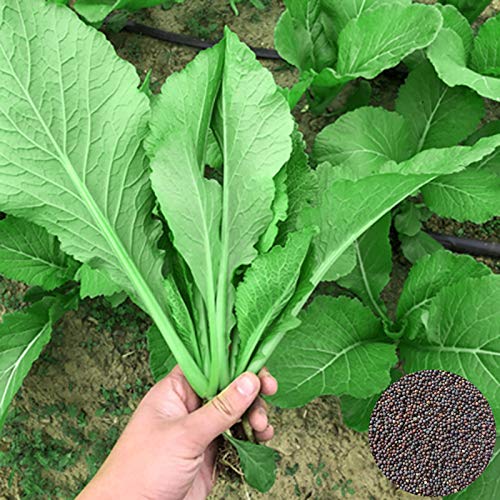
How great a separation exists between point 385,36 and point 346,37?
0.10m

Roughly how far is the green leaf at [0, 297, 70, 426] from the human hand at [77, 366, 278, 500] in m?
0.40

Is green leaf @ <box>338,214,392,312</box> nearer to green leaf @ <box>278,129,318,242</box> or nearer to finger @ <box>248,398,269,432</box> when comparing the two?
green leaf @ <box>278,129,318,242</box>

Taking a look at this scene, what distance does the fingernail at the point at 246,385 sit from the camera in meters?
1.01

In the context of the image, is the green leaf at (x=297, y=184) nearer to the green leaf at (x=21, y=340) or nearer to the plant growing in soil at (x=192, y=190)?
the plant growing in soil at (x=192, y=190)

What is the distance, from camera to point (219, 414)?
0.99 metres

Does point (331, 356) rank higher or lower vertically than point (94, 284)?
lower

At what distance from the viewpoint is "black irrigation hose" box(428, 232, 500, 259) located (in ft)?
5.23

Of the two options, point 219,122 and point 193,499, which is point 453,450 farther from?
point 219,122

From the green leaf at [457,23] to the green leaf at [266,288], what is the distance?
796 millimetres

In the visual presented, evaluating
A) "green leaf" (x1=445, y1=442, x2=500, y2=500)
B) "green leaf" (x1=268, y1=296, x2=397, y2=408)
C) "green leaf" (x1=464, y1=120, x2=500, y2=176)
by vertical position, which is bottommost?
"green leaf" (x1=445, y1=442, x2=500, y2=500)

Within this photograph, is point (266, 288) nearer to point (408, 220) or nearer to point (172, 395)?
point (172, 395)

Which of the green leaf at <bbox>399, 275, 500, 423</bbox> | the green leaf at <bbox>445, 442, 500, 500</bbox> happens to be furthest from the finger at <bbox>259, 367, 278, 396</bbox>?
the green leaf at <bbox>445, 442, 500, 500</bbox>

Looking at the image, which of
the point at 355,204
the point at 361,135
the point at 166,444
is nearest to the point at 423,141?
the point at 361,135

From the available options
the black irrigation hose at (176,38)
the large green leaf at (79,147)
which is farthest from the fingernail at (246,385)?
the black irrigation hose at (176,38)
